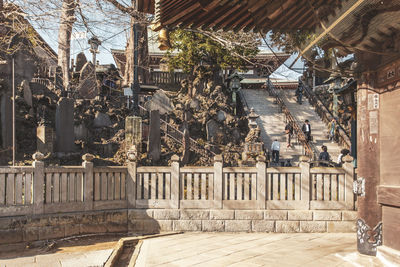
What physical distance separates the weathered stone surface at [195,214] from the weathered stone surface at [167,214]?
19 cm

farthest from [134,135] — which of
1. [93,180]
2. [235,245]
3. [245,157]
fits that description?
[235,245]

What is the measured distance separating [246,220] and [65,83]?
1869cm

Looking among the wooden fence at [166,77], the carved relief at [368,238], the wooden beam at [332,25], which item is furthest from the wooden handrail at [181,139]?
the wooden beam at [332,25]

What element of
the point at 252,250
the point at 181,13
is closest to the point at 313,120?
the point at 252,250

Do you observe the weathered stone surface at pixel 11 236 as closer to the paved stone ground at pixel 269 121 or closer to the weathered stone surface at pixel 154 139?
the weathered stone surface at pixel 154 139

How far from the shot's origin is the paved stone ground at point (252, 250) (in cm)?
589

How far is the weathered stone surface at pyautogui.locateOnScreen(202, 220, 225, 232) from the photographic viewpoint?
349 inches

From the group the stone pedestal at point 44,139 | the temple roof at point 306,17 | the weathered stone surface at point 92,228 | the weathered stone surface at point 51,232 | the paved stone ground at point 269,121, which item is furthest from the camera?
the paved stone ground at point 269,121

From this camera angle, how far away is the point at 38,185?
8.02m

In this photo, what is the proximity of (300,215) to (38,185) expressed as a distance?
6.76 m

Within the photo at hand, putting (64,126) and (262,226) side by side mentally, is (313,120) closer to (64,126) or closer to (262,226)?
(262,226)

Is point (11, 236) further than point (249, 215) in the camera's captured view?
No

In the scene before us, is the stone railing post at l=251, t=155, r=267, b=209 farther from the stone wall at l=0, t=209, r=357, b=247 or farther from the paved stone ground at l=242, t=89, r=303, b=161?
the paved stone ground at l=242, t=89, r=303, b=161

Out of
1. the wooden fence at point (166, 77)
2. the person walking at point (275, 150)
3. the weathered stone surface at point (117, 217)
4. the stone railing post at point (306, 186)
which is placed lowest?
the weathered stone surface at point (117, 217)
